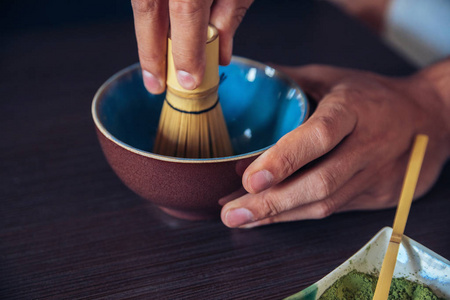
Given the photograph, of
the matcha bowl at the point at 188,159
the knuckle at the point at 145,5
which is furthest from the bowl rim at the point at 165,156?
the knuckle at the point at 145,5

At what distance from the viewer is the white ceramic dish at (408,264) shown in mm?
354

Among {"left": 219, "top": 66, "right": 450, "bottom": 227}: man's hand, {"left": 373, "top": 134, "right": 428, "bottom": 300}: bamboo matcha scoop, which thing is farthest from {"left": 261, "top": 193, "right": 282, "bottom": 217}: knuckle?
{"left": 373, "top": 134, "right": 428, "bottom": 300}: bamboo matcha scoop

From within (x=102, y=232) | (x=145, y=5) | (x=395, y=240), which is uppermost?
(x=145, y=5)

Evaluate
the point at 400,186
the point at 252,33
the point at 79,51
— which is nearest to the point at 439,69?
the point at 400,186

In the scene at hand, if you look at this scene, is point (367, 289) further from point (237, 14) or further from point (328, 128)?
point (237, 14)

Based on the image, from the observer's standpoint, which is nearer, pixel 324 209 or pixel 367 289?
pixel 367 289

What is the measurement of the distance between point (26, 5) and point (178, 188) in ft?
→ 2.58

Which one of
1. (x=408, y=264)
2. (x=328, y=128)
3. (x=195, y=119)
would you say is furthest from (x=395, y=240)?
(x=195, y=119)

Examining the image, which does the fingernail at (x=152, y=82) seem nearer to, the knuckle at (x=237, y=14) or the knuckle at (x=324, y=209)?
the knuckle at (x=237, y=14)

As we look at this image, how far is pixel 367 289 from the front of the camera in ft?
1.18

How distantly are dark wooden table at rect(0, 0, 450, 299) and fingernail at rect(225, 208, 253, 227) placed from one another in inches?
1.3

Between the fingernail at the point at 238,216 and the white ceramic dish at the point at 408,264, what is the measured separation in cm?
10

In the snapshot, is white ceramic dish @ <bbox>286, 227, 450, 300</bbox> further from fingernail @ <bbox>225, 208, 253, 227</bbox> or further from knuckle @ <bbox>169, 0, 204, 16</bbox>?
knuckle @ <bbox>169, 0, 204, 16</bbox>

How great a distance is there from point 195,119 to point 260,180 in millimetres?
119
